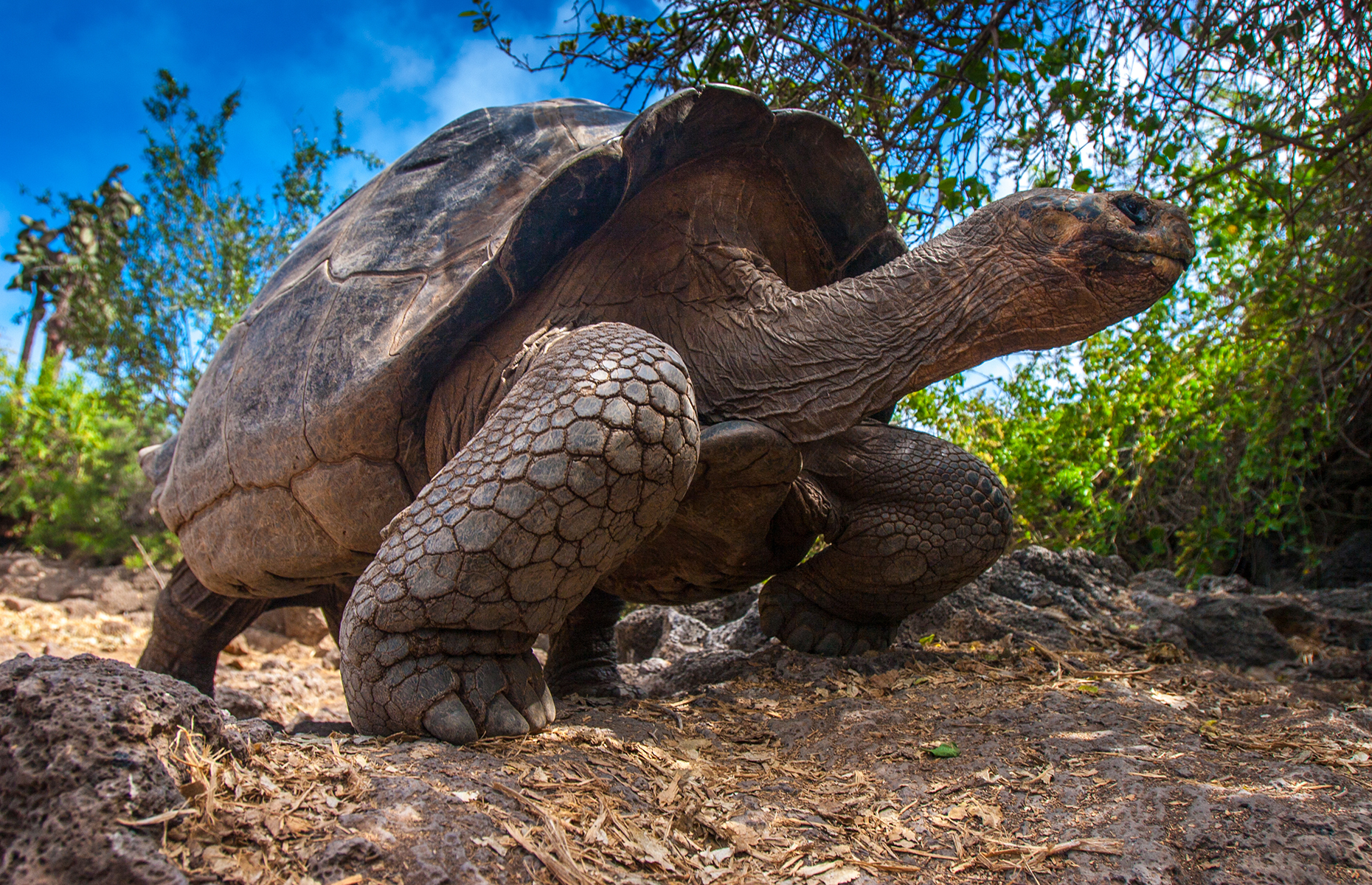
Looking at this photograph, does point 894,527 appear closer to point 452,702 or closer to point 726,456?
point 726,456

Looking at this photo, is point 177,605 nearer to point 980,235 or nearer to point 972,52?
point 980,235

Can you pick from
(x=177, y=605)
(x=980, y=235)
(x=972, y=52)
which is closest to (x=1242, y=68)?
(x=972, y=52)

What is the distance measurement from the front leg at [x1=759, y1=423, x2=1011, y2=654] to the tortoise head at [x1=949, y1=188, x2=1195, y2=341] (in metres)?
0.69

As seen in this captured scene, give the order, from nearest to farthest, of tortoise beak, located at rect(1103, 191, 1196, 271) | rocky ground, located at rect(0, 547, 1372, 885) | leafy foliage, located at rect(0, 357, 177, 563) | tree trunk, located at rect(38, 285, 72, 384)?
1. rocky ground, located at rect(0, 547, 1372, 885)
2. tortoise beak, located at rect(1103, 191, 1196, 271)
3. leafy foliage, located at rect(0, 357, 177, 563)
4. tree trunk, located at rect(38, 285, 72, 384)

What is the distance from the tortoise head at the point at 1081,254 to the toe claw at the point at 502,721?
5.63 ft

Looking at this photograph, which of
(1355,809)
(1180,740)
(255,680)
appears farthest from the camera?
(255,680)

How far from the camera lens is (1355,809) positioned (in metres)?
1.57

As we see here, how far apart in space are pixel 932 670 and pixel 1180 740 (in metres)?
0.85

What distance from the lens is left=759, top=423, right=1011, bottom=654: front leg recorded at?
2.99 meters

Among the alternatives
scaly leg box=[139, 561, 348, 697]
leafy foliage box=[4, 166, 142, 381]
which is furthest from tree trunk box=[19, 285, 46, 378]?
scaly leg box=[139, 561, 348, 697]

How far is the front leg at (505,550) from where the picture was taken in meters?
1.86

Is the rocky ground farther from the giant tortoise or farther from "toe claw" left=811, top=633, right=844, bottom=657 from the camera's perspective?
the giant tortoise

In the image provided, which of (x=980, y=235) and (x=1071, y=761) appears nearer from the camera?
(x=1071, y=761)

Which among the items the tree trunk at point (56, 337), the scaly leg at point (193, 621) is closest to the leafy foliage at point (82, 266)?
the tree trunk at point (56, 337)
